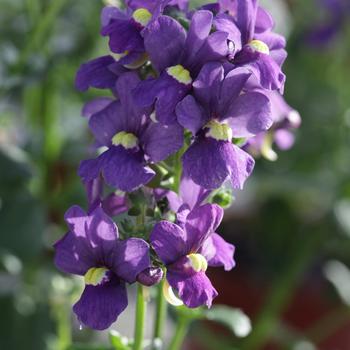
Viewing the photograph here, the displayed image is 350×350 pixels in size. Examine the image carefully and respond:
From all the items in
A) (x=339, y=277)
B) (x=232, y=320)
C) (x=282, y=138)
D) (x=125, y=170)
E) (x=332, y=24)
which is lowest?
(x=339, y=277)

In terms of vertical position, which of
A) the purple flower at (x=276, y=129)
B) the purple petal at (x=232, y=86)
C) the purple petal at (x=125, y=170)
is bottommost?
the purple flower at (x=276, y=129)

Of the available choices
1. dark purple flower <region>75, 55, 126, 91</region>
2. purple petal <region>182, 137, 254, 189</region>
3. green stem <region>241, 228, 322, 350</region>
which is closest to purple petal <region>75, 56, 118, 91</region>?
dark purple flower <region>75, 55, 126, 91</region>

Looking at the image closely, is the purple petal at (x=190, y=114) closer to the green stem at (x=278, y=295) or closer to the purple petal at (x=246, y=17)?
the purple petal at (x=246, y=17)

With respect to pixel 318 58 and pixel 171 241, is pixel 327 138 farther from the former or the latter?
pixel 171 241

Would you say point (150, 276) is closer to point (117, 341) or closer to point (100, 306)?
point (100, 306)

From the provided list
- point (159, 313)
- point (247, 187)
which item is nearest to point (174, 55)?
point (159, 313)

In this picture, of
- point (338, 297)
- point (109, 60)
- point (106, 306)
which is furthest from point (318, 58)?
point (106, 306)

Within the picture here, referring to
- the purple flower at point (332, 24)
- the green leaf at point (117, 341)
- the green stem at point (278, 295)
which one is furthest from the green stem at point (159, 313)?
the purple flower at point (332, 24)
